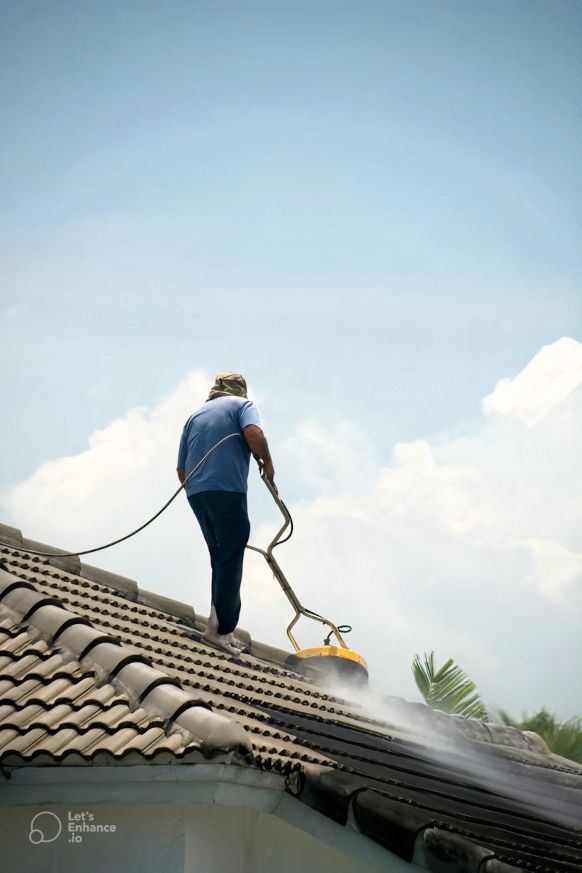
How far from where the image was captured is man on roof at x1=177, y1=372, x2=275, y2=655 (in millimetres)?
5895

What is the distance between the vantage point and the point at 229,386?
21.2ft

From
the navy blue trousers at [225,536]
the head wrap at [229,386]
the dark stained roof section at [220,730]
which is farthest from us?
the head wrap at [229,386]

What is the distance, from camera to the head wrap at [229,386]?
6445 millimetres

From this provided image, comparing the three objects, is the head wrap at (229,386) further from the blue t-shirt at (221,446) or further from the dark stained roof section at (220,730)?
the dark stained roof section at (220,730)

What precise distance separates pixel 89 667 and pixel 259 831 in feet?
3.08

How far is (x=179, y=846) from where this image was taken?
3.26m

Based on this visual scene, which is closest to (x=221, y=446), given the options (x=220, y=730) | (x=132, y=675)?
(x=132, y=675)

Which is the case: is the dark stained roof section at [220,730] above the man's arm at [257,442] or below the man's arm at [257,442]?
below

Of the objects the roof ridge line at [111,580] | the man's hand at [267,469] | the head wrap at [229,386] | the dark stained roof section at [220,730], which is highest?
the head wrap at [229,386]


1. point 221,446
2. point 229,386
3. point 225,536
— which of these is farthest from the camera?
point 229,386

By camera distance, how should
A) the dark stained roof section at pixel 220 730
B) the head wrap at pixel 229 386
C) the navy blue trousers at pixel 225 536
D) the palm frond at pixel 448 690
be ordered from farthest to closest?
1. the palm frond at pixel 448 690
2. the head wrap at pixel 229 386
3. the navy blue trousers at pixel 225 536
4. the dark stained roof section at pixel 220 730

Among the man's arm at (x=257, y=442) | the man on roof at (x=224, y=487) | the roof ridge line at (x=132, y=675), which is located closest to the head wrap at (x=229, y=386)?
the man on roof at (x=224, y=487)

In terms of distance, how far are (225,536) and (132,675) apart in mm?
2177

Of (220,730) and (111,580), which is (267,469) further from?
(220,730)
